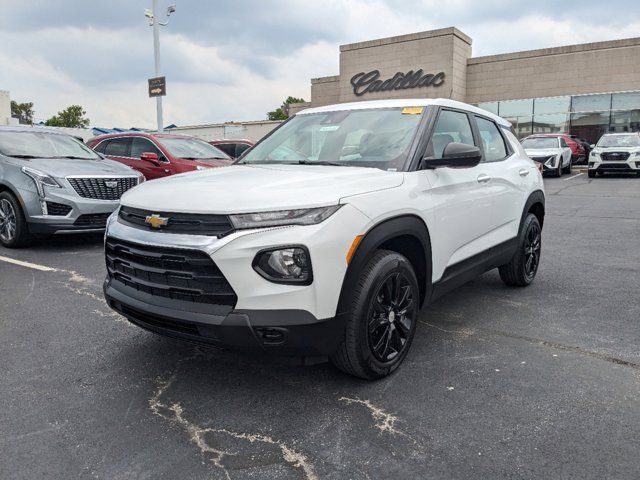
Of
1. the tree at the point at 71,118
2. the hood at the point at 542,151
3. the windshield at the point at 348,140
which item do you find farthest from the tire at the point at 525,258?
the tree at the point at 71,118

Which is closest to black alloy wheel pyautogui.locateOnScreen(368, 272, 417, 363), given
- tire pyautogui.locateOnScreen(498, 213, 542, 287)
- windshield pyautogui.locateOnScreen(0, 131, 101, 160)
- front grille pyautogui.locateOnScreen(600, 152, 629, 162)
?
tire pyautogui.locateOnScreen(498, 213, 542, 287)

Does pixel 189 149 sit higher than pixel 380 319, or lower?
higher

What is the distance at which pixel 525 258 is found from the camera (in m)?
5.09

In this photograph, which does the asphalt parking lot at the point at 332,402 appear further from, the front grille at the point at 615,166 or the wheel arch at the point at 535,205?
the front grille at the point at 615,166

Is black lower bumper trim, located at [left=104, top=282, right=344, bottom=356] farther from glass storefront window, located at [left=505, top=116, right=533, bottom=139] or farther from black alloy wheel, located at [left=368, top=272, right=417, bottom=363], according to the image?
A: glass storefront window, located at [left=505, top=116, right=533, bottom=139]

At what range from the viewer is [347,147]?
12.1 feet

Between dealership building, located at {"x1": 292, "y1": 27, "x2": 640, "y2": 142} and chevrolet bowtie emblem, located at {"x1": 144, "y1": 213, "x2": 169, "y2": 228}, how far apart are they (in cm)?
2765

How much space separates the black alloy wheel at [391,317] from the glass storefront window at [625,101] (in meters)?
29.2

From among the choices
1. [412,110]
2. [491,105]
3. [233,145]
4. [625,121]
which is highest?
[491,105]

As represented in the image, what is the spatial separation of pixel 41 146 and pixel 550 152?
17288 mm

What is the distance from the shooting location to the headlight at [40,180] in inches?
268

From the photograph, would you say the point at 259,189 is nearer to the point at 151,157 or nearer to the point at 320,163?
the point at 320,163

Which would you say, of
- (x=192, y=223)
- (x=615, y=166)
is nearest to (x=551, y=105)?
(x=615, y=166)

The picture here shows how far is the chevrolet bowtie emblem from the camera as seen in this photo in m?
2.78
